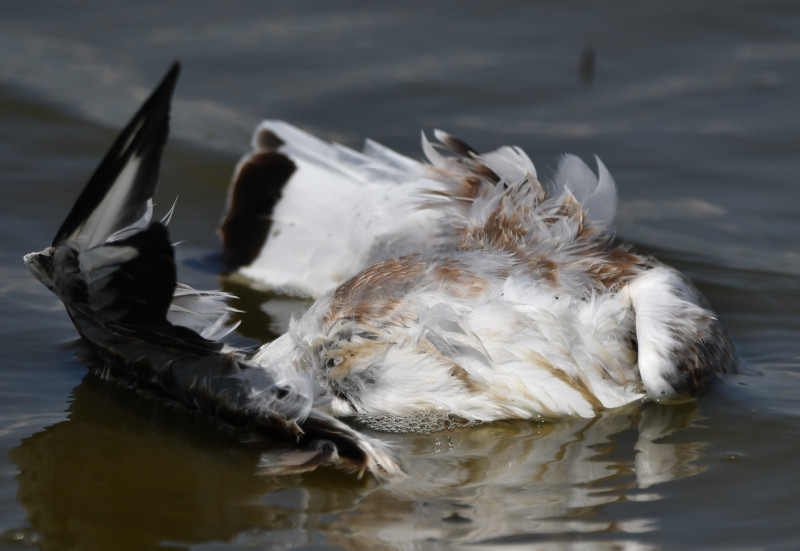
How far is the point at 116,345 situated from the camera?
279 centimetres

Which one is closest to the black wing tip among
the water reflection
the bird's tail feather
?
the bird's tail feather

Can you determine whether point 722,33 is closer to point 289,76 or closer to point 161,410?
point 289,76

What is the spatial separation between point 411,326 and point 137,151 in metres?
0.85

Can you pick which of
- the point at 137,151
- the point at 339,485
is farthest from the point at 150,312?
the point at 339,485

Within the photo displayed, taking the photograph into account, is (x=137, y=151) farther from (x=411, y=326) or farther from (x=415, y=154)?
(x=415, y=154)

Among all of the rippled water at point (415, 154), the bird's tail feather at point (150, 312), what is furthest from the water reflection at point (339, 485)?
the bird's tail feather at point (150, 312)

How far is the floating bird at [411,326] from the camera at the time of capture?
2635mm

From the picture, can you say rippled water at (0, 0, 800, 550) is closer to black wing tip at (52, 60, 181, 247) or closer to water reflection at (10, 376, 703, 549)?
water reflection at (10, 376, 703, 549)

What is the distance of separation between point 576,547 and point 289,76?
4185mm

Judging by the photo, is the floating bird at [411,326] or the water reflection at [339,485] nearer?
the water reflection at [339,485]

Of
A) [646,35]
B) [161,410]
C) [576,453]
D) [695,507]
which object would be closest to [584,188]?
[576,453]

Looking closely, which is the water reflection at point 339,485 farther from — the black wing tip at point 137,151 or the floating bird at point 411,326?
the black wing tip at point 137,151

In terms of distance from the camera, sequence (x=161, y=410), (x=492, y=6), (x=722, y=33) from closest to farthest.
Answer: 1. (x=161, y=410)
2. (x=722, y=33)
3. (x=492, y=6)

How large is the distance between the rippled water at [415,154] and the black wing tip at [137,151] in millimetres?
687
